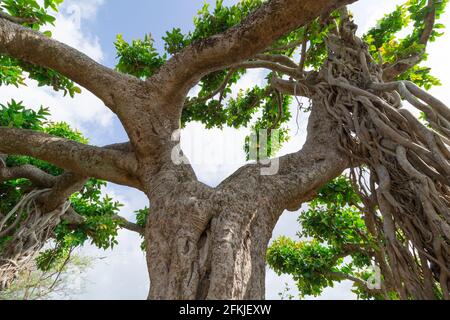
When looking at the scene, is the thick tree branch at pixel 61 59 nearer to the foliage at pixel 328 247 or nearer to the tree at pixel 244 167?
the tree at pixel 244 167

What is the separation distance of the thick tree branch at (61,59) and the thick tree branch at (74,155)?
38cm

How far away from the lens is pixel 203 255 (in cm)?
148

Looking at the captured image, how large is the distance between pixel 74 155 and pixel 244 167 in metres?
1.20

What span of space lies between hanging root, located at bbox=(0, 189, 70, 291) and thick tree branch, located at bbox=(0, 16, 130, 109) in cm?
156

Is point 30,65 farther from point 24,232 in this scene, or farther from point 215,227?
point 215,227

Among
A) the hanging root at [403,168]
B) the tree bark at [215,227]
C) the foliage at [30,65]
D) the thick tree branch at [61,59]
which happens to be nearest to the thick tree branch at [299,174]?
the tree bark at [215,227]

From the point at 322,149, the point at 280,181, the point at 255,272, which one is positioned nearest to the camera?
the point at 255,272

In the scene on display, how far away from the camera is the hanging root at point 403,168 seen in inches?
64.7

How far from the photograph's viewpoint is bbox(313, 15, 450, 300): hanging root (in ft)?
5.39

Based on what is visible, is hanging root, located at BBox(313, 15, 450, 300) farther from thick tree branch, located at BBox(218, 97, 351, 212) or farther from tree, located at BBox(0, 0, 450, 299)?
thick tree branch, located at BBox(218, 97, 351, 212)

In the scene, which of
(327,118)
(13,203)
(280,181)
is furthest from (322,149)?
(13,203)

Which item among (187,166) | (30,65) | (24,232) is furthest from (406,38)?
(24,232)
